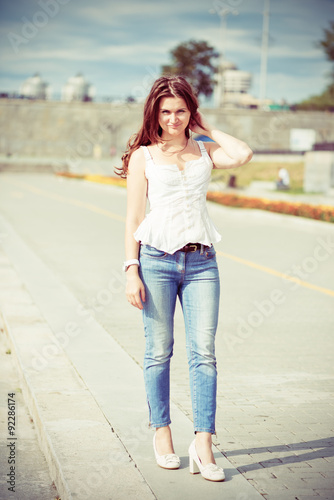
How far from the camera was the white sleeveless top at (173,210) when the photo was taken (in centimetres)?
395

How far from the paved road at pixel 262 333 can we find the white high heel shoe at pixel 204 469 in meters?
0.22

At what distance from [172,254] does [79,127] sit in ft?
279

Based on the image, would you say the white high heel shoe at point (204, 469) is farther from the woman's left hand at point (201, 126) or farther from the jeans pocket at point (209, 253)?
the woman's left hand at point (201, 126)

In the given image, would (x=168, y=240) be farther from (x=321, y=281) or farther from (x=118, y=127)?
(x=118, y=127)

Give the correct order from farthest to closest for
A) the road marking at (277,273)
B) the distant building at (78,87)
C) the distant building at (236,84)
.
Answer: the distant building at (236,84) → the distant building at (78,87) → the road marking at (277,273)

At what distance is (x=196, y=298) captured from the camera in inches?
157

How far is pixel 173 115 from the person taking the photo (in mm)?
3977

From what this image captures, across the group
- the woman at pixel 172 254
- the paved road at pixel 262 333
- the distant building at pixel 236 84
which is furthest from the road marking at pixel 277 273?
the distant building at pixel 236 84

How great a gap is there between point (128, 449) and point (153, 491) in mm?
554

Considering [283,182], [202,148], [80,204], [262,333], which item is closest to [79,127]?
[283,182]

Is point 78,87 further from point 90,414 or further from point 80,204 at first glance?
point 90,414

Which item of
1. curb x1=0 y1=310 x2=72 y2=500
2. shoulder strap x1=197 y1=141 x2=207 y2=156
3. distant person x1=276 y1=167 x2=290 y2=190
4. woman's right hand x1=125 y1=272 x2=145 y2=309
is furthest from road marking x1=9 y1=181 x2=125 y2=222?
woman's right hand x1=125 y1=272 x2=145 y2=309

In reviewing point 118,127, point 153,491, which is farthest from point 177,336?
point 118,127

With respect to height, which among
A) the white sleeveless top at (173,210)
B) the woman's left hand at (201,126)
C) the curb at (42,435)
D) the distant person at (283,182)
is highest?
the woman's left hand at (201,126)
